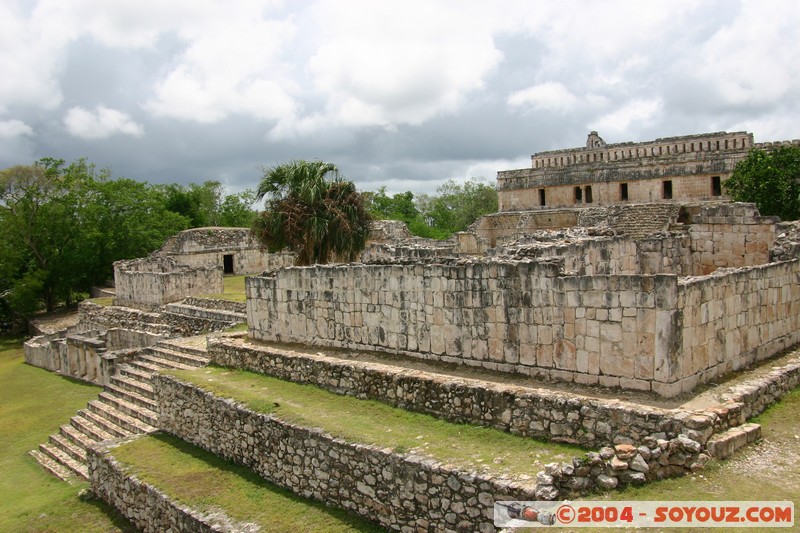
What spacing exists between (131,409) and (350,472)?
8249 mm

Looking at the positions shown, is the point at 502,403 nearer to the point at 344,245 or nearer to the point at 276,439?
the point at 276,439

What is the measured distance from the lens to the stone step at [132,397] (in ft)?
47.1

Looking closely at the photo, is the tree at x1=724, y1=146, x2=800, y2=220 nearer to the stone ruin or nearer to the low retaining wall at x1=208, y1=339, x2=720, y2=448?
the stone ruin

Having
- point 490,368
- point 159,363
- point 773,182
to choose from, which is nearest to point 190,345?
point 159,363

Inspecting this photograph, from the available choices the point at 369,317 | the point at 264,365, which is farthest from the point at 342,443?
the point at 264,365

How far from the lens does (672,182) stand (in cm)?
2705

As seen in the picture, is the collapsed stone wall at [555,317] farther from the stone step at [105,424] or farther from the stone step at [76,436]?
the stone step at [76,436]

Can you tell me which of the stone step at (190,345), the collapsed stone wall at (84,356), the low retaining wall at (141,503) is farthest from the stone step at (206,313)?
the low retaining wall at (141,503)

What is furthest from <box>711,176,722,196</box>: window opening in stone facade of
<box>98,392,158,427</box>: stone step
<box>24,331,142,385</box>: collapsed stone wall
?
<box>98,392,158,427</box>: stone step

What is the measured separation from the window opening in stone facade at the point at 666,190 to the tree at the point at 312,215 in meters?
14.2

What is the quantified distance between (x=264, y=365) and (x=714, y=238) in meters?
10.1

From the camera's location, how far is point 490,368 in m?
9.38

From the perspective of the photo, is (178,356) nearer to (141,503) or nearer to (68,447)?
(68,447)

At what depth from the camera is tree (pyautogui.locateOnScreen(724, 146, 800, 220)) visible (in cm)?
2200
